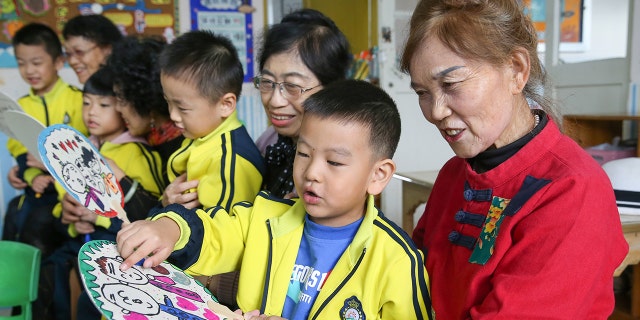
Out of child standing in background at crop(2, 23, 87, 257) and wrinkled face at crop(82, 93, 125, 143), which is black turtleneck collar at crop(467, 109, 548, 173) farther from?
child standing in background at crop(2, 23, 87, 257)

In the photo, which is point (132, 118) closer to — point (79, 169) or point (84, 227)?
point (84, 227)

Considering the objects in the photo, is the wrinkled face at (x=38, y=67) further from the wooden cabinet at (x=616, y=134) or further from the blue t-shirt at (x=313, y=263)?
the wooden cabinet at (x=616, y=134)

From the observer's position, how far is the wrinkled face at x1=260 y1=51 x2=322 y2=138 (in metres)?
1.58

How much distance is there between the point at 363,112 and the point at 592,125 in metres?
2.39

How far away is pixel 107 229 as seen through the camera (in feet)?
6.84

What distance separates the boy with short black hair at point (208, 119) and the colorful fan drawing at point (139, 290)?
0.55 meters

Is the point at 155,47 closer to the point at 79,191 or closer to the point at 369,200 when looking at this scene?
the point at 79,191

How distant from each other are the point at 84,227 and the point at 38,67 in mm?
1307


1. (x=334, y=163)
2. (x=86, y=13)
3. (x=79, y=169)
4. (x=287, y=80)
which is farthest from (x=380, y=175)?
(x=86, y=13)

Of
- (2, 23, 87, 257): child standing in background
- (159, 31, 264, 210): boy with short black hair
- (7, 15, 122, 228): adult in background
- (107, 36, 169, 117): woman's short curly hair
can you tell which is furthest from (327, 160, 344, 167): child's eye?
(7, 15, 122, 228): adult in background

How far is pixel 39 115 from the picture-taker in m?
2.92

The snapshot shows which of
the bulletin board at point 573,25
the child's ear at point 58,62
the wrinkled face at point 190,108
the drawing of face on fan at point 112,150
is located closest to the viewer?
the wrinkled face at point 190,108

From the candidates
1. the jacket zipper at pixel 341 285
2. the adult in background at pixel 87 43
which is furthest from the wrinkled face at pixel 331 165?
the adult in background at pixel 87 43

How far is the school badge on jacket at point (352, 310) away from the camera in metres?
1.13
